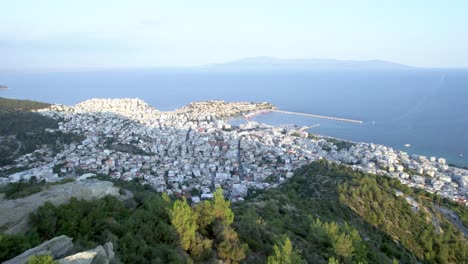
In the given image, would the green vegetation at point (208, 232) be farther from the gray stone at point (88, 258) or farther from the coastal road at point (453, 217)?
the coastal road at point (453, 217)

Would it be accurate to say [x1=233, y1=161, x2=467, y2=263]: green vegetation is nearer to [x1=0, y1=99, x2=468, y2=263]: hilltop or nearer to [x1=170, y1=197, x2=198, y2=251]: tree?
[x1=0, y1=99, x2=468, y2=263]: hilltop

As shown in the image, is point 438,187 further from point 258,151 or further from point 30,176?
point 30,176

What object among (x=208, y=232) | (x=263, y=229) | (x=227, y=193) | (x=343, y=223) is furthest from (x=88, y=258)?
(x=227, y=193)

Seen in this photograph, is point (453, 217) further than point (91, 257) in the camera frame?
Yes

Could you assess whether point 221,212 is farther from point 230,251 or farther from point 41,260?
point 41,260

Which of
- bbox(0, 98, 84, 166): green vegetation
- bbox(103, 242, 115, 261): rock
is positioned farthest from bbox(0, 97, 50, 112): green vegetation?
bbox(103, 242, 115, 261): rock

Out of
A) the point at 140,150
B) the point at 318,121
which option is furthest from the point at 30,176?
the point at 318,121
